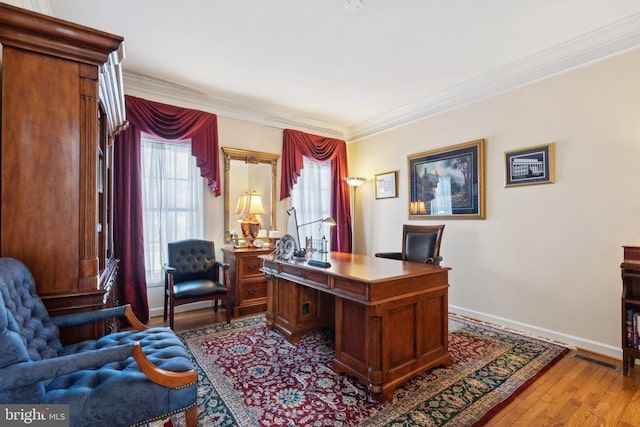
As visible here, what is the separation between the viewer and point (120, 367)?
147cm

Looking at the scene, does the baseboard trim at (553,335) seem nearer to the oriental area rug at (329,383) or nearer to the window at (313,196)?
the oriental area rug at (329,383)

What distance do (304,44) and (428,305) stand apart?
254 centimetres

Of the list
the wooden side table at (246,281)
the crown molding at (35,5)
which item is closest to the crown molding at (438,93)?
the crown molding at (35,5)

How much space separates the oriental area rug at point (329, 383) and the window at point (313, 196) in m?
2.20

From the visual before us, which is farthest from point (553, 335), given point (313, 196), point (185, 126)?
point (185, 126)

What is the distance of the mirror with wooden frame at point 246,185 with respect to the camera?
4.17 metres

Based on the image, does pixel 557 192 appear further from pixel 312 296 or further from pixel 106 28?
pixel 106 28

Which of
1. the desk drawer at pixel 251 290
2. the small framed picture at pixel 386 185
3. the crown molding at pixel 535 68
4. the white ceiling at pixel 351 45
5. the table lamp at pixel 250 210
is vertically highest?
the white ceiling at pixel 351 45

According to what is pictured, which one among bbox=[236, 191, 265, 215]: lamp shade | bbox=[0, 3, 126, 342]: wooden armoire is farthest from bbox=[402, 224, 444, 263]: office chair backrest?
bbox=[0, 3, 126, 342]: wooden armoire

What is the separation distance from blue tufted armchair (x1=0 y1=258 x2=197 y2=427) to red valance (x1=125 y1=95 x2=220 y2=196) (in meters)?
2.47

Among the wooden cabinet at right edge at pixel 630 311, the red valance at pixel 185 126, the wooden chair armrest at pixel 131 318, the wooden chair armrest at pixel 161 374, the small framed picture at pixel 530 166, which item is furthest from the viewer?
the red valance at pixel 185 126

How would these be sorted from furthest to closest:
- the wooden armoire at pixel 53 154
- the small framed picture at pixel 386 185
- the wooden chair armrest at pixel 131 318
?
the small framed picture at pixel 386 185, the wooden chair armrest at pixel 131 318, the wooden armoire at pixel 53 154

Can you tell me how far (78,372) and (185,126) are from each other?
3.05 meters

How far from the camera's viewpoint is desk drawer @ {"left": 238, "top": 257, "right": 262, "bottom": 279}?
12.3 feet
